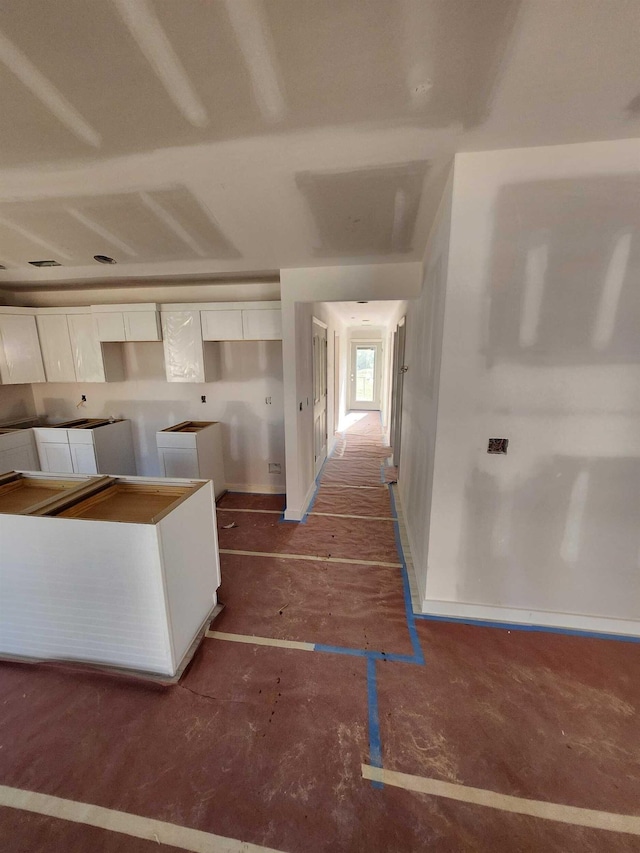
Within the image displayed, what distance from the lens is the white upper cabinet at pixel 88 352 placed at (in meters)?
3.76

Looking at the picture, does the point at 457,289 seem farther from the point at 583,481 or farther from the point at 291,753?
the point at 291,753

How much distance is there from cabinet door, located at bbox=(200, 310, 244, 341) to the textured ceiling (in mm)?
1313

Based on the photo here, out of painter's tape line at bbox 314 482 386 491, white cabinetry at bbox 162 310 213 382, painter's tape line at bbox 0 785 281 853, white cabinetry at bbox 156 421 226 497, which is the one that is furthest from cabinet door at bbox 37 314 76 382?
painter's tape line at bbox 0 785 281 853

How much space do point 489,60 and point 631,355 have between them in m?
1.52

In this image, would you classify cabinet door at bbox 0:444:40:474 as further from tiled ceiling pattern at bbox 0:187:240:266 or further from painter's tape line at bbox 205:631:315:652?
painter's tape line at bbox 205:631:315:652

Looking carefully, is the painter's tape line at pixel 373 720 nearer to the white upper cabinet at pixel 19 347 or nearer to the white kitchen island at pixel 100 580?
the white kitchen island at pixel 100 580

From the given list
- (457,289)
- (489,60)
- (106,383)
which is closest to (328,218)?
(457,289)

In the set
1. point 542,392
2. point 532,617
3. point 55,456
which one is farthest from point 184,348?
point 532,617

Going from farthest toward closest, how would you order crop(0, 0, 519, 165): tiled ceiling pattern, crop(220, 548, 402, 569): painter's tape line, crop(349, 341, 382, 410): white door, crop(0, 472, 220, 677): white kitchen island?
1. crop(349, 341, 382, 410): white door
2. crop(220, 548, 402, 569): painter's tape line
3. crop(0, 472, 220, 677): white kitchen island
4. crop(0, 0, 519, 165): tiled ceiling pattern

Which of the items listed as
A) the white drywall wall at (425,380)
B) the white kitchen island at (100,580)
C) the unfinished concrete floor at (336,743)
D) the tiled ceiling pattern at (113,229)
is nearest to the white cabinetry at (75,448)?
the tiled ceiling pattern at (113,229)

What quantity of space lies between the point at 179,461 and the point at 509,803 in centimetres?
346

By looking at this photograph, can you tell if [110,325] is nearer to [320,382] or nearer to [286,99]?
[320,382]

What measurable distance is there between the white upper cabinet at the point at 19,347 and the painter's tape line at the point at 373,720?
4.73m

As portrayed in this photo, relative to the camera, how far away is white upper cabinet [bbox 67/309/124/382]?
3.76 metres
